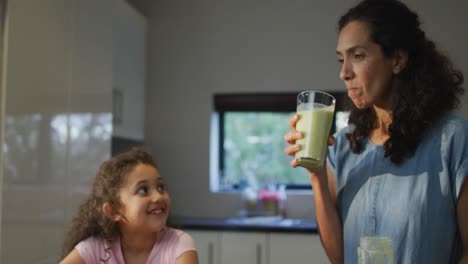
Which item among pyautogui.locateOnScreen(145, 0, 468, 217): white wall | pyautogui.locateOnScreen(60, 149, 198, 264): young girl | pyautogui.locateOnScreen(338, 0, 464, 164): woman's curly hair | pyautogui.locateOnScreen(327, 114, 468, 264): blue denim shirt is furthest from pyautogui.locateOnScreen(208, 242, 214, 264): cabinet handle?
pyautogui.locateOnScreen(338, 0, 464, 164): woman's curly hair

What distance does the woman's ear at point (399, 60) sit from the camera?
1.20 metres

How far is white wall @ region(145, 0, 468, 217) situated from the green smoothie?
2.45 meters

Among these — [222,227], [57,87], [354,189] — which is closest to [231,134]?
[222,227]

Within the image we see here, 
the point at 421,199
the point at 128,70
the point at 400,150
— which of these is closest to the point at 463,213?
the point at 421,199

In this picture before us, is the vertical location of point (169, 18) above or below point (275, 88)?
above

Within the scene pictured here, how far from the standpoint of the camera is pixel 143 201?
1.49 m

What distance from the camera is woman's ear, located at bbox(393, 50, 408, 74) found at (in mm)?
1198

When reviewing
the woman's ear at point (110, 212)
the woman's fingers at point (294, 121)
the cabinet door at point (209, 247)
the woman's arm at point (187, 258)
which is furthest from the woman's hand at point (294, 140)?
the cabinet door at point (209, 247)

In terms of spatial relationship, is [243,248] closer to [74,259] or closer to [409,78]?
[74,259]

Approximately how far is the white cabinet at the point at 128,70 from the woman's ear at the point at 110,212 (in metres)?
1.70

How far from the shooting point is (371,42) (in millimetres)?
1172

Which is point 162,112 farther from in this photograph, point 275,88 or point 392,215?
point 392,215

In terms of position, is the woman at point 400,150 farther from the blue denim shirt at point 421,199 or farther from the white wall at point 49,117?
the white wall at point 49,117

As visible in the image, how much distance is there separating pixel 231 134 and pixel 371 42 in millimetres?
2755
